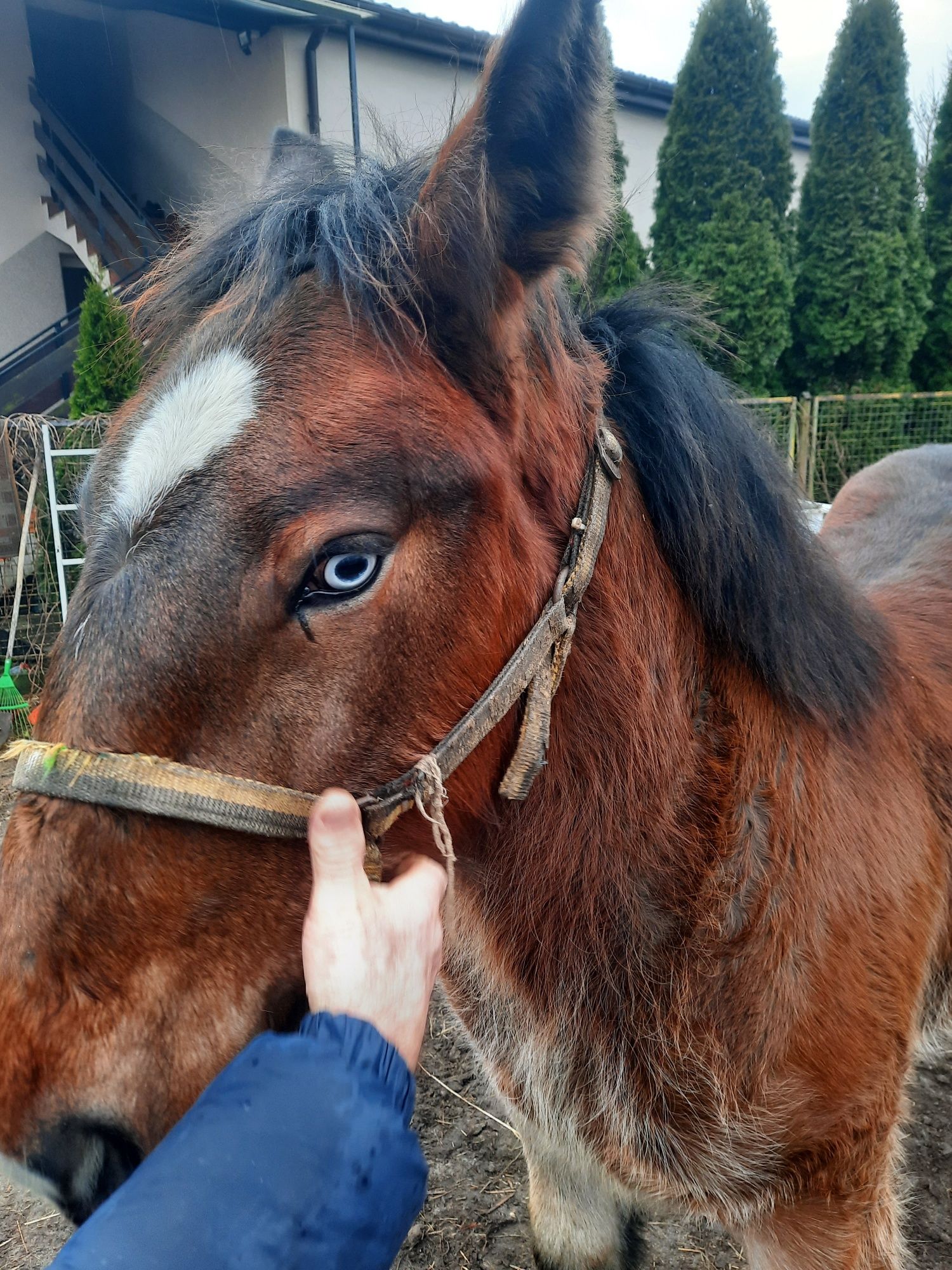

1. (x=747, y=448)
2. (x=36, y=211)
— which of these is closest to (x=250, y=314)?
(x=747, y=448)

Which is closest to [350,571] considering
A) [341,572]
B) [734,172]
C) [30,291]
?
[341,572]

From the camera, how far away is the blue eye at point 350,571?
44.2 inches

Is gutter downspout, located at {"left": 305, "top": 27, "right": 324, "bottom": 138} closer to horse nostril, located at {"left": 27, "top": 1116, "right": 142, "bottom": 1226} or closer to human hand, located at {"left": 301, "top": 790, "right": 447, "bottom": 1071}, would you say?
human hand, located at {"left": 301, "top": 790, "right": 447, "bottom": 1071}

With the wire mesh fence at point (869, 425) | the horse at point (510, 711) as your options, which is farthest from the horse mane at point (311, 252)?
the wire mesh fence at point (869, 425)

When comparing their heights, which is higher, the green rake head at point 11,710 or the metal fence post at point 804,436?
the metal fence post at point 804,436

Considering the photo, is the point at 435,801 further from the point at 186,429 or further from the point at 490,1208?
the point at 490,1208

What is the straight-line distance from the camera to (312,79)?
9.16m

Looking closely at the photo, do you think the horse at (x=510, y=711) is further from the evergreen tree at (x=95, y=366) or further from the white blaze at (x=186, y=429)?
the evergreen tree at (x=95, y=366)

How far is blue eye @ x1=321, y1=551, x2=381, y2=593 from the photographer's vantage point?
3.68 ft

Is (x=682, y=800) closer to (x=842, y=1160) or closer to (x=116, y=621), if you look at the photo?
(x=842, y=1160)

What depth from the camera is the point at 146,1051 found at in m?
1.08

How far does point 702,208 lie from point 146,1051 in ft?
39.2

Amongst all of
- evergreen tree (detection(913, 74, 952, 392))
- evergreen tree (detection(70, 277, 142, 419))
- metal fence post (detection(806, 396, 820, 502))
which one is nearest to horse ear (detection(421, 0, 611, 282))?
evergreen tree (detection(70, 277, 142, 419))

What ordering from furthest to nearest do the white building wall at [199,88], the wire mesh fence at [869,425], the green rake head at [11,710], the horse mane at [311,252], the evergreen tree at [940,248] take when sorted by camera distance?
the evergreen tree at [940,248] < the wire mesh fence at [869,425] < the white building wall at [199,88] < the green rake head at [11,710] < the horse mane at [311,252]
